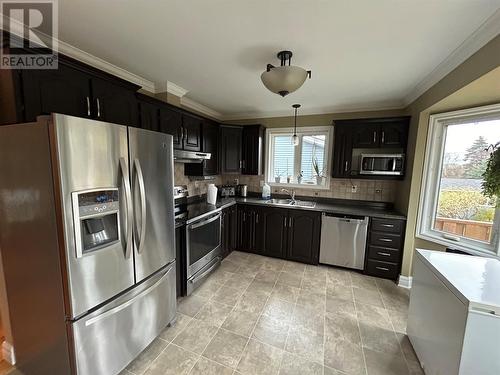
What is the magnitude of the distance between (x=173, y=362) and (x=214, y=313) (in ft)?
1.96

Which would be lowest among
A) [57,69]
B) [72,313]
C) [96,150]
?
[72,313]

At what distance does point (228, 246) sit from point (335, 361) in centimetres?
211

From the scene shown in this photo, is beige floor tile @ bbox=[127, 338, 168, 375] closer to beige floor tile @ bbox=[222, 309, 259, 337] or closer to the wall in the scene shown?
beige floor tile @ bbox=[222, 309, 259, 337]

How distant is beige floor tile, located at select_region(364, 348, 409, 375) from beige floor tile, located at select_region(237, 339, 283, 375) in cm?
71

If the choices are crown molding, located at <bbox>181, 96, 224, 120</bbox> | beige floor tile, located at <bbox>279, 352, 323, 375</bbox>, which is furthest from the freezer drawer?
crown molding, located at <bbox>181, 96, 224, 120</bbox>

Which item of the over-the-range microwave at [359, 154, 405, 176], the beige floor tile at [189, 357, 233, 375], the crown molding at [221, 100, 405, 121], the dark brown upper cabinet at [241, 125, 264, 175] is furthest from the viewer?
the dark brown upper cabinet at [241, 125, 264, 175]

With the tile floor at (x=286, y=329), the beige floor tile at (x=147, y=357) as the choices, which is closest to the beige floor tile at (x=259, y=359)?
the tile floor at (x=286, y=329)

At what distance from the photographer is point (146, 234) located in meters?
1.60

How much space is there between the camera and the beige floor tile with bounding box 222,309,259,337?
196 centimetres

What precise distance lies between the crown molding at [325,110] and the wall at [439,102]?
0.86ft

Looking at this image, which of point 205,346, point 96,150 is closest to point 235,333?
point 205,346

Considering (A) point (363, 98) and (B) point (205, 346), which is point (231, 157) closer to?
(A) point (363, 98)

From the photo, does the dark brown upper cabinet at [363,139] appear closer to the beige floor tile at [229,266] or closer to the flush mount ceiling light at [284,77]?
the flush mount ceiling light at [284,77]

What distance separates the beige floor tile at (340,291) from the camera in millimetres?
2508
